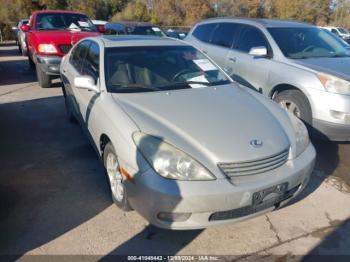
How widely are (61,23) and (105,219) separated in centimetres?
686

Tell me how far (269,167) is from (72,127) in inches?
146

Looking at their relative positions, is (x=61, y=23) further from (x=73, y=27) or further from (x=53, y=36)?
(x=53, y=36)

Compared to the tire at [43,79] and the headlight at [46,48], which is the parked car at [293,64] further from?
the tire at [43,79]

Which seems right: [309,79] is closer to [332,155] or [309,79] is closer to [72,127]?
[332,155]

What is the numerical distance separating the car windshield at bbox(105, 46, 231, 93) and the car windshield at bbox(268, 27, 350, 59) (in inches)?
68.3

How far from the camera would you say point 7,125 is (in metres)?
5.61

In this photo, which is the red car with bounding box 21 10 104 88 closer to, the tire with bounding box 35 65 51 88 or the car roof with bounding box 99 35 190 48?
the tire with bounding box 35 65 51 88

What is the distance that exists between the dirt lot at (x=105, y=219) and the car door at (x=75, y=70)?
1.95ft

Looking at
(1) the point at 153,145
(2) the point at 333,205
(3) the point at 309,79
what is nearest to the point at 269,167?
(1) the point at 153,145

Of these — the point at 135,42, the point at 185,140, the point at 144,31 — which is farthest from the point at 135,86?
the point at 144,31

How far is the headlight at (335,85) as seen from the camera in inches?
165

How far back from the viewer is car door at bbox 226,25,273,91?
5.25 m

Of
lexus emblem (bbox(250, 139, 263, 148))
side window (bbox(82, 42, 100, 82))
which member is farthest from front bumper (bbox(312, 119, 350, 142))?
side window (bbox(82, 42, 100, 82))

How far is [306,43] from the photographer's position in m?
5.36
